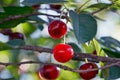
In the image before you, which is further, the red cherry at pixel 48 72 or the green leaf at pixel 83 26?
the red cherry at pixel 48 72

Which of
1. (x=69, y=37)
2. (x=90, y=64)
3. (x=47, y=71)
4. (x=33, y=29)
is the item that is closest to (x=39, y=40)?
(x=33, y=29)

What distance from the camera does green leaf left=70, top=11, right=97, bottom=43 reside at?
2.81 ft

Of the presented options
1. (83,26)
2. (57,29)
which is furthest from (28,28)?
(83,26)

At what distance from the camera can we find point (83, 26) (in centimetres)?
90

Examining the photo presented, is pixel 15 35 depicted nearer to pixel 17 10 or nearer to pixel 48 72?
pixel 48 72

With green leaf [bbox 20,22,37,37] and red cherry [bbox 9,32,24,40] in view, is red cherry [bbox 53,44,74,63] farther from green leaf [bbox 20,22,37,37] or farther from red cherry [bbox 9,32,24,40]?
green leaf [bbox 20,22,37,37]

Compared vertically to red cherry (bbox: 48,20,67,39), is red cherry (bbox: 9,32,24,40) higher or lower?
lower

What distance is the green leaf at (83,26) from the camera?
86 centimetres

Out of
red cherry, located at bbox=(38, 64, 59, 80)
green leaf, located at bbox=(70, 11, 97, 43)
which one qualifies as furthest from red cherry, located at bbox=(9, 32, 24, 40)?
green leaf, located at bbox=(70, 11, 97, 43)

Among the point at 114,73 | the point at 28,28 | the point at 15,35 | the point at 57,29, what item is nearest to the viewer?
the point at 57,29

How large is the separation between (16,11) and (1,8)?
0.04 m

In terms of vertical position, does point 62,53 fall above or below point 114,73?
above

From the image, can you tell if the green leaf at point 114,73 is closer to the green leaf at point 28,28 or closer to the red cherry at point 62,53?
the red cherry at point 62,53

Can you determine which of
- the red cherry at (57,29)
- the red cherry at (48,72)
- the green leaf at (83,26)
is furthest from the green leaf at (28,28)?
the green leaf at (83,26)
